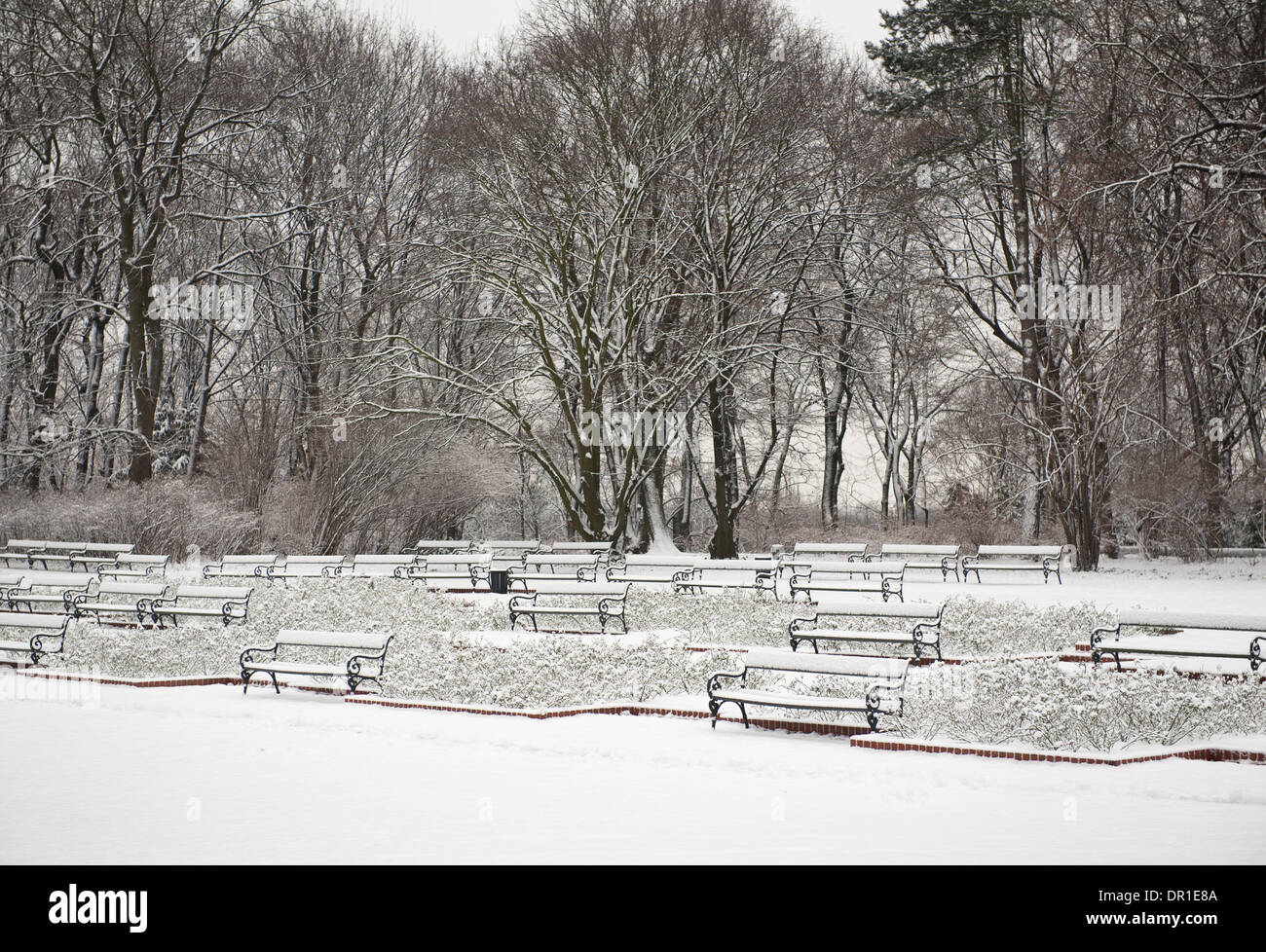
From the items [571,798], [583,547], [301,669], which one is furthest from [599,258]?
[571,798]

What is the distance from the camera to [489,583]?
62.0 ft

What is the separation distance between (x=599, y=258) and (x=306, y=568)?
8920 mm

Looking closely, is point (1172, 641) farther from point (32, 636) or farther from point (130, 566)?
point (130, 566)

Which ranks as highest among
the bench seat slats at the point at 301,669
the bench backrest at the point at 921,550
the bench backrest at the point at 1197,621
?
the bench backrest at the point at 921,550

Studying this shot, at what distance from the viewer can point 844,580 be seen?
17.4 meters

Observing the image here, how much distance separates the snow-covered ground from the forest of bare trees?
48.8 feet

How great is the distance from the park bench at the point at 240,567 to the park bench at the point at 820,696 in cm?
1302

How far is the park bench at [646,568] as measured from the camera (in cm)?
1853

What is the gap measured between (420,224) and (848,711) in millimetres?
25448

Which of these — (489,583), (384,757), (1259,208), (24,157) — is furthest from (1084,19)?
(24,157)

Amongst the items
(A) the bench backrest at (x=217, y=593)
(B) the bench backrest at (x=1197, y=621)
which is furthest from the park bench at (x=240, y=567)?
(B) the bench backrest at (x=1197, y=621)

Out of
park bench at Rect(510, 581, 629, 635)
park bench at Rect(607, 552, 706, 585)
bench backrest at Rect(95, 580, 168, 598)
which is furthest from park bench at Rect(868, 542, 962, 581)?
bench backrest at Rect(95, 580, 168, 598)

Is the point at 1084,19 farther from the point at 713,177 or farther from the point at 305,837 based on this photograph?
the point at 305,837

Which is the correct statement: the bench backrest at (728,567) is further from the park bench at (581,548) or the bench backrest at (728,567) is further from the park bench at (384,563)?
the park bench at (384,563)
